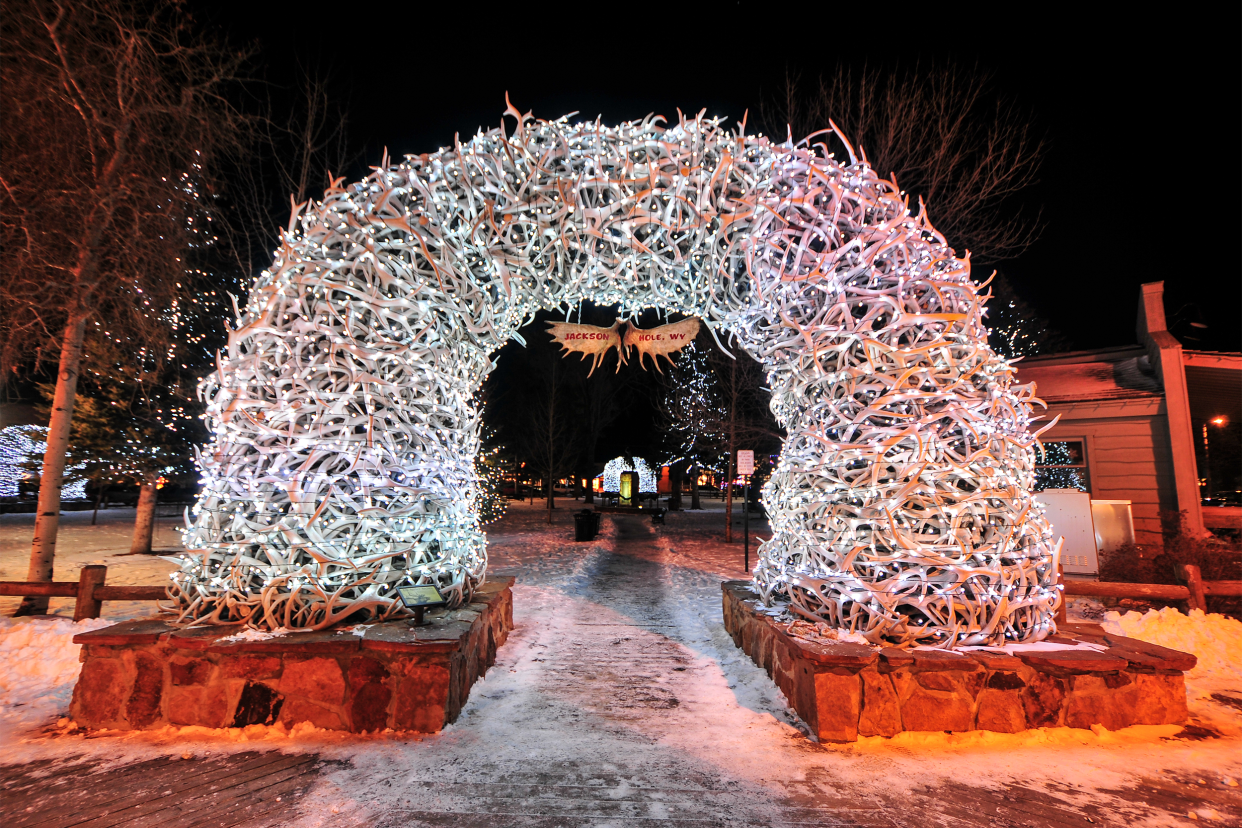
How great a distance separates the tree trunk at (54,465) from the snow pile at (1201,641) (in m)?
10.4

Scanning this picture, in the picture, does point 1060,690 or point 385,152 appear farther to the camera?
point 385,152

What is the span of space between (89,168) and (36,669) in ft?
17.7

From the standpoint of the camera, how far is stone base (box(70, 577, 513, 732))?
3.37m

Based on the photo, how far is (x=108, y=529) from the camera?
49.6 feet

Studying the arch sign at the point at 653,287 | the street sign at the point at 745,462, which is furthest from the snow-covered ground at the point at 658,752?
the street sign at the point at 745,462

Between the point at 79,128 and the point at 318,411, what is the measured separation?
5646mm

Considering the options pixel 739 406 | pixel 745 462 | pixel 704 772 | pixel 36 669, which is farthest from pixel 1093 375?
pixel 36 669

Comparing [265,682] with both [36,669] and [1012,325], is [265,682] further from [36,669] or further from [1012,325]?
[1012,325]

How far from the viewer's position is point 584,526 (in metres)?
14.3

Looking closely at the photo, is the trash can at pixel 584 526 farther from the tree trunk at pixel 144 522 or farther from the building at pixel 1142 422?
the building at pixel 1142 422

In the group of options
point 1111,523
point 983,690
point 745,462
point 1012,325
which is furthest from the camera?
point 1012,325

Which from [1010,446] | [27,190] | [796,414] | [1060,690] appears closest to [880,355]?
[796,414]

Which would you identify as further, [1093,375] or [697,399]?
[697,399]

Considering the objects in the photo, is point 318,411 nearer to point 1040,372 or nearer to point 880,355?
point 880,355
